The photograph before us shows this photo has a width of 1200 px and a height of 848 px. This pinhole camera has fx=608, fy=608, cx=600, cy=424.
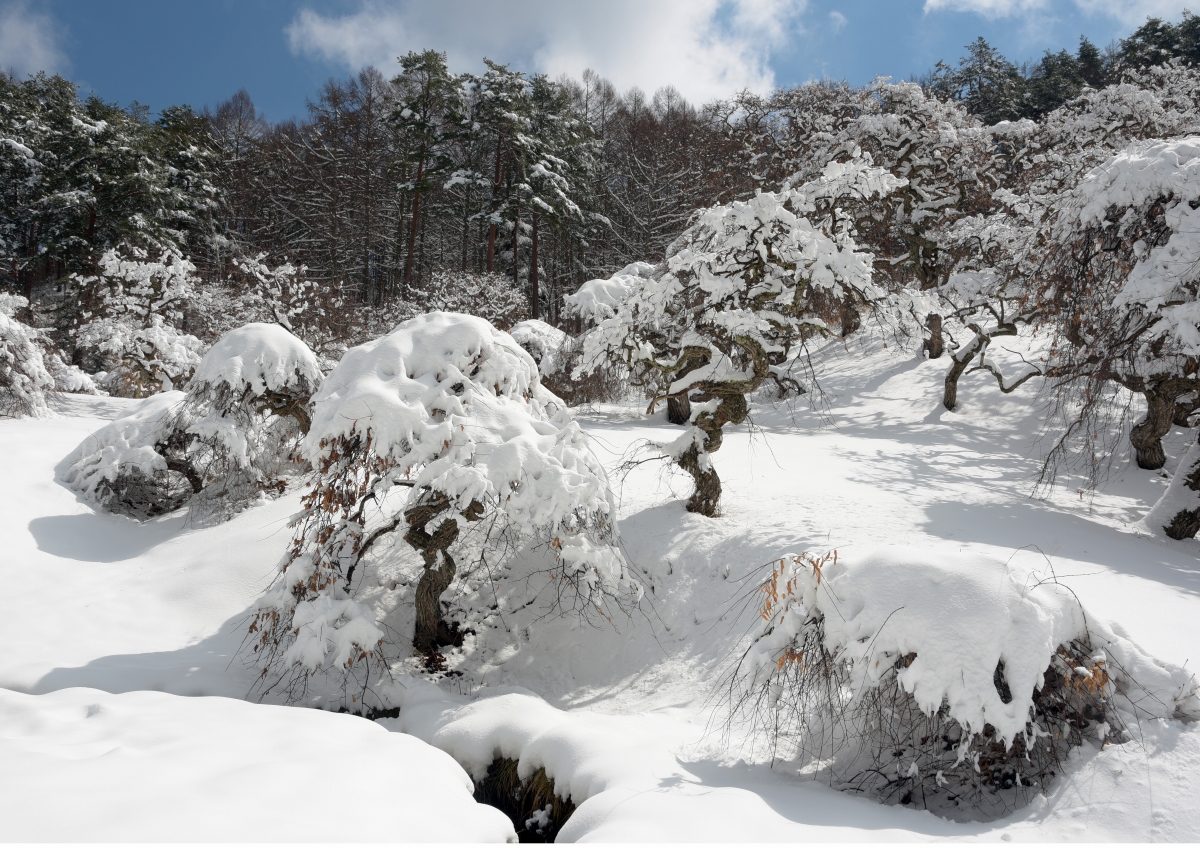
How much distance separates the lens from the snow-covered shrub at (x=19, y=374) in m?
9.88

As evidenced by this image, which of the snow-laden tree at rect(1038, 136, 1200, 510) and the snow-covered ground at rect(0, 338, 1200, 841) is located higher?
the snow-laden tree at rect(1038, 136, 1200, 510)

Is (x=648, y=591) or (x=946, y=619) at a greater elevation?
(x=946, y=619)

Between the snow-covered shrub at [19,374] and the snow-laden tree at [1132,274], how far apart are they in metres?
15.1

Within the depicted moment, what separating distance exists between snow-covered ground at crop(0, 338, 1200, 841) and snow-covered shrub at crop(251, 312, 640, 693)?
620 millimetres

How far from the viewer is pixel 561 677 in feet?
18.7

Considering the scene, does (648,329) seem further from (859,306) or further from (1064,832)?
(1064,832)

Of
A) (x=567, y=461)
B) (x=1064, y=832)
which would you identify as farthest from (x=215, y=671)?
(x=1064, y=832)

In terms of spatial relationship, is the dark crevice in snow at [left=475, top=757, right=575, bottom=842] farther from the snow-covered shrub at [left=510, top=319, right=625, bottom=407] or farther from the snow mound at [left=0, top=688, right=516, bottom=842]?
the snow-covered shrub at [left=510, top=319, right=625, bottom=407]

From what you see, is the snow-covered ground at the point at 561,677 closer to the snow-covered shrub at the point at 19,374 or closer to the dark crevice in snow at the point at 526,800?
the dark crevice in snow at the point at 526,800

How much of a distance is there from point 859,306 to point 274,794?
6.87 meters

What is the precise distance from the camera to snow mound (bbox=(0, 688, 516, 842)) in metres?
2.35

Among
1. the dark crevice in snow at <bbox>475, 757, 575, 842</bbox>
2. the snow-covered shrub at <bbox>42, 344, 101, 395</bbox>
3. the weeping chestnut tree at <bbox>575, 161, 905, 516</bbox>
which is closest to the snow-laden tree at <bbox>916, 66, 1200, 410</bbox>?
the weeping chestnut tree at <bbox>575, 161, 905, 516</bbox>

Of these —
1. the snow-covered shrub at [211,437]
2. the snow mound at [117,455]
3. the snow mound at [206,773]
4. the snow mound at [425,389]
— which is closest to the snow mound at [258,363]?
the snow-covered shrub at [211,437]

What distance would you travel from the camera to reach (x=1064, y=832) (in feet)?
8.82
